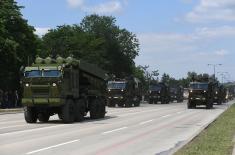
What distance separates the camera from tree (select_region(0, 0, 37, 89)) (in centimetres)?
6106

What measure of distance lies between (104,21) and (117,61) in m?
13.6

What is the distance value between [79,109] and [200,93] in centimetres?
2967

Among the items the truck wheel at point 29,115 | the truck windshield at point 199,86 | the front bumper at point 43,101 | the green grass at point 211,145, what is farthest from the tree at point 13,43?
the green grass at point 211,145

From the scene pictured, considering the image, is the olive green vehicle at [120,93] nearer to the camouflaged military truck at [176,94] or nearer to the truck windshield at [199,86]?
the truck windshield at [199,86]

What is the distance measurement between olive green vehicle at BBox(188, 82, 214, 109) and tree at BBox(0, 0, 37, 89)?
16.6 metres

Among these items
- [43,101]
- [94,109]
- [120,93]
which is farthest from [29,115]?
[120,93]

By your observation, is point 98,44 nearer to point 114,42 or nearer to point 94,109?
point 114,42

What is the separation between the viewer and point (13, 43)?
199 feet

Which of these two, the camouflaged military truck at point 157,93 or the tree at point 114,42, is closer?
the camouflaged military truck at point 157,93

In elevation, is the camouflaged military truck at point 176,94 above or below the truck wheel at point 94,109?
above

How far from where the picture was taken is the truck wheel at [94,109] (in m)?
36.0

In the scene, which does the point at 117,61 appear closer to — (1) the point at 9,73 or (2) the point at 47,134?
(1) the point at 9,73

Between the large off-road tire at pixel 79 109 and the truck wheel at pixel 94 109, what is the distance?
1.74 metres

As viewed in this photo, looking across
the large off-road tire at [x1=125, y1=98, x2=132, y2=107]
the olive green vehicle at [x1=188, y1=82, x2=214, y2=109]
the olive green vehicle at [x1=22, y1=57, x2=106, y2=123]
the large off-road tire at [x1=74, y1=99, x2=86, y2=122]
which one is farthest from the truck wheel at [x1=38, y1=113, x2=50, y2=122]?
the large off-road tire at [x1=125, y1=98, x2=132, y2=107]
